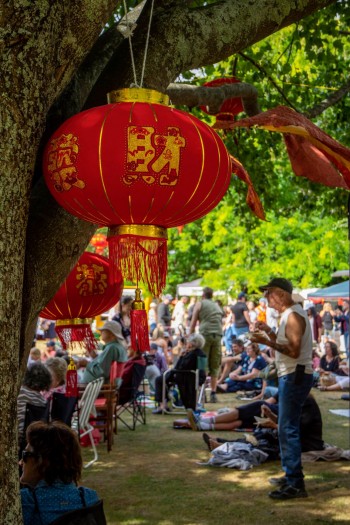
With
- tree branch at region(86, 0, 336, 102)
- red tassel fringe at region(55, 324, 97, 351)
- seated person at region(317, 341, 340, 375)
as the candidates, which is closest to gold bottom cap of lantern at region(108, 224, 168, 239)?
tree branch at region(86, 0, 336, 102)

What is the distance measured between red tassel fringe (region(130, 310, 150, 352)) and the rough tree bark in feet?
1.53

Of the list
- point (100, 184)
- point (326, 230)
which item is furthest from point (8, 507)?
point (326, 230)

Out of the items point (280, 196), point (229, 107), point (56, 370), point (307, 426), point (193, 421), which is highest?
point (280, 196)

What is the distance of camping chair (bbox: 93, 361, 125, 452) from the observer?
29.7ft

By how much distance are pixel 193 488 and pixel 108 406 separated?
2306mm

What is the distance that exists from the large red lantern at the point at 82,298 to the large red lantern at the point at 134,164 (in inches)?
54.8

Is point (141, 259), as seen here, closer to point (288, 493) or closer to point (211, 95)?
point (211, 95)

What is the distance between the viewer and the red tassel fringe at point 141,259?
3135 millimetres

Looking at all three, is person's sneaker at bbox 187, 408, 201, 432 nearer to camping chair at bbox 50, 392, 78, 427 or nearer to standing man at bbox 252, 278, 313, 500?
camping chair at bbox 50, 392, 78, 427

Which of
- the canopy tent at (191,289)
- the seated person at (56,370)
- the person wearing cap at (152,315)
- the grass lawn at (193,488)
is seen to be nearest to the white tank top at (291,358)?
the grass lawn at (193,488)

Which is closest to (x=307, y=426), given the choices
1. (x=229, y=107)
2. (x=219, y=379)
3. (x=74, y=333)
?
(x=229, y=107)

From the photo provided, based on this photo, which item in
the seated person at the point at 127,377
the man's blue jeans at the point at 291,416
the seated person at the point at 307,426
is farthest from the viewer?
the seated person at the point at 127,377

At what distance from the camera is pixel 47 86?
8.74ft

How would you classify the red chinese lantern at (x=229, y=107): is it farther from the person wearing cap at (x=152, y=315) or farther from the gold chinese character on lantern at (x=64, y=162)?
the person wearing cap at (x=152, y=315)
